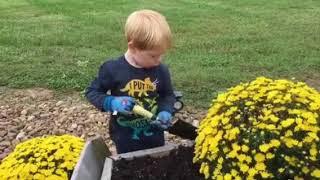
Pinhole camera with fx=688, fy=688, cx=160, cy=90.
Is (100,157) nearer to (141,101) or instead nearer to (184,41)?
(141,101)

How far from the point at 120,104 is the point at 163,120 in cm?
24

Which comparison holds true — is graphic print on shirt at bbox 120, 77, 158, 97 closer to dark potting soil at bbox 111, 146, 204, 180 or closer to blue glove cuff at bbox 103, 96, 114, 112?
blue glove cuff at bbox 103, 96, 114, 112

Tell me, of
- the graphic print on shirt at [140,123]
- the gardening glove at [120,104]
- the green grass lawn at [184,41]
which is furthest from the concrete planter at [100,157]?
the green grass lawn at [184,41]

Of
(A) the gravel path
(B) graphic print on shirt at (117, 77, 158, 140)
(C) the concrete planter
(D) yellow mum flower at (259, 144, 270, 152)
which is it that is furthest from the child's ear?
(A) the gravel path

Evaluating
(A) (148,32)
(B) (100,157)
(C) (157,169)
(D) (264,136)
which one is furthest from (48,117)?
(D) (264,136)

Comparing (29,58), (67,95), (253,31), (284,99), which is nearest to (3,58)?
(29,58)

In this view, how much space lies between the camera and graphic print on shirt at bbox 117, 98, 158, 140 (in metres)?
3.59

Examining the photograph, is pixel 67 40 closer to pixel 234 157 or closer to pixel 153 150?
pixel 153 150

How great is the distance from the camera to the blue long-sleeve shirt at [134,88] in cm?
353

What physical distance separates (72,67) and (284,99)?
493 centimetres

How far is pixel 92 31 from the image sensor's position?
10.2 m

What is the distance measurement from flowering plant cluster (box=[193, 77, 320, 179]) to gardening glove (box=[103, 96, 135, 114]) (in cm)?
40

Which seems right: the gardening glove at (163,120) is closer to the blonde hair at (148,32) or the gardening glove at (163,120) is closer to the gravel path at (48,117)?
the blonde hair at (148,32)

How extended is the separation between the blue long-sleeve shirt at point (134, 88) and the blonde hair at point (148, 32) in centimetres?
20
